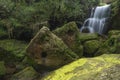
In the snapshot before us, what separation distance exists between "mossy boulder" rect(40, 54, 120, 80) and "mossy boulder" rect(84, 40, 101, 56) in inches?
168

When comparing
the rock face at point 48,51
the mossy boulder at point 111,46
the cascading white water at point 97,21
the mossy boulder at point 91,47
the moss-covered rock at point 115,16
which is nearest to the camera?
the rock face at point 48,51

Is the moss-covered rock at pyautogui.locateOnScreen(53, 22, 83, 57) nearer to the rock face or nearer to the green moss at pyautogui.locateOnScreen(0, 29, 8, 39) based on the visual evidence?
the rock face

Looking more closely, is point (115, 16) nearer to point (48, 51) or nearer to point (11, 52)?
point (11, 52)

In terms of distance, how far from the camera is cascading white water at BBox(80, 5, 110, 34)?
17297 mm

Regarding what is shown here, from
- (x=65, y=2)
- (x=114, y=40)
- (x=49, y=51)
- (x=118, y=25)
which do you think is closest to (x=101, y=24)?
(x=118, y=25)

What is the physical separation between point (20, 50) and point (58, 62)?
435 cm

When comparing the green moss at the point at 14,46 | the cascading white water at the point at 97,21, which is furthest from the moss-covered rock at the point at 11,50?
the cascading white water at the point at 97,21

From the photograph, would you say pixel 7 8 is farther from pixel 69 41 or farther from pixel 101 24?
pixel 101 24

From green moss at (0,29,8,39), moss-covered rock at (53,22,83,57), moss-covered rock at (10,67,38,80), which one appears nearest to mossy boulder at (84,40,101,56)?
moss-covered rock at (53,22,83,57)

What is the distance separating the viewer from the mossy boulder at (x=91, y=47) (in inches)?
483

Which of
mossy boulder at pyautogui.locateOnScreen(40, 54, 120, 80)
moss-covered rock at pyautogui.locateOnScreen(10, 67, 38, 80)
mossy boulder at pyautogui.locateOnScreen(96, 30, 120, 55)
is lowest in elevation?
moss-covered rock at pyautogui.locateOnScreen(10, 67, 38, 80)

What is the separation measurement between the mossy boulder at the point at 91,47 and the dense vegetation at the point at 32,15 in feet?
10.5

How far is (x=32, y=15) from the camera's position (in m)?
15.1

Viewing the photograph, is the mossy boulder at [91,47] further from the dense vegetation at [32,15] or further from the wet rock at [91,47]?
the dense vegetation at [32,15]
